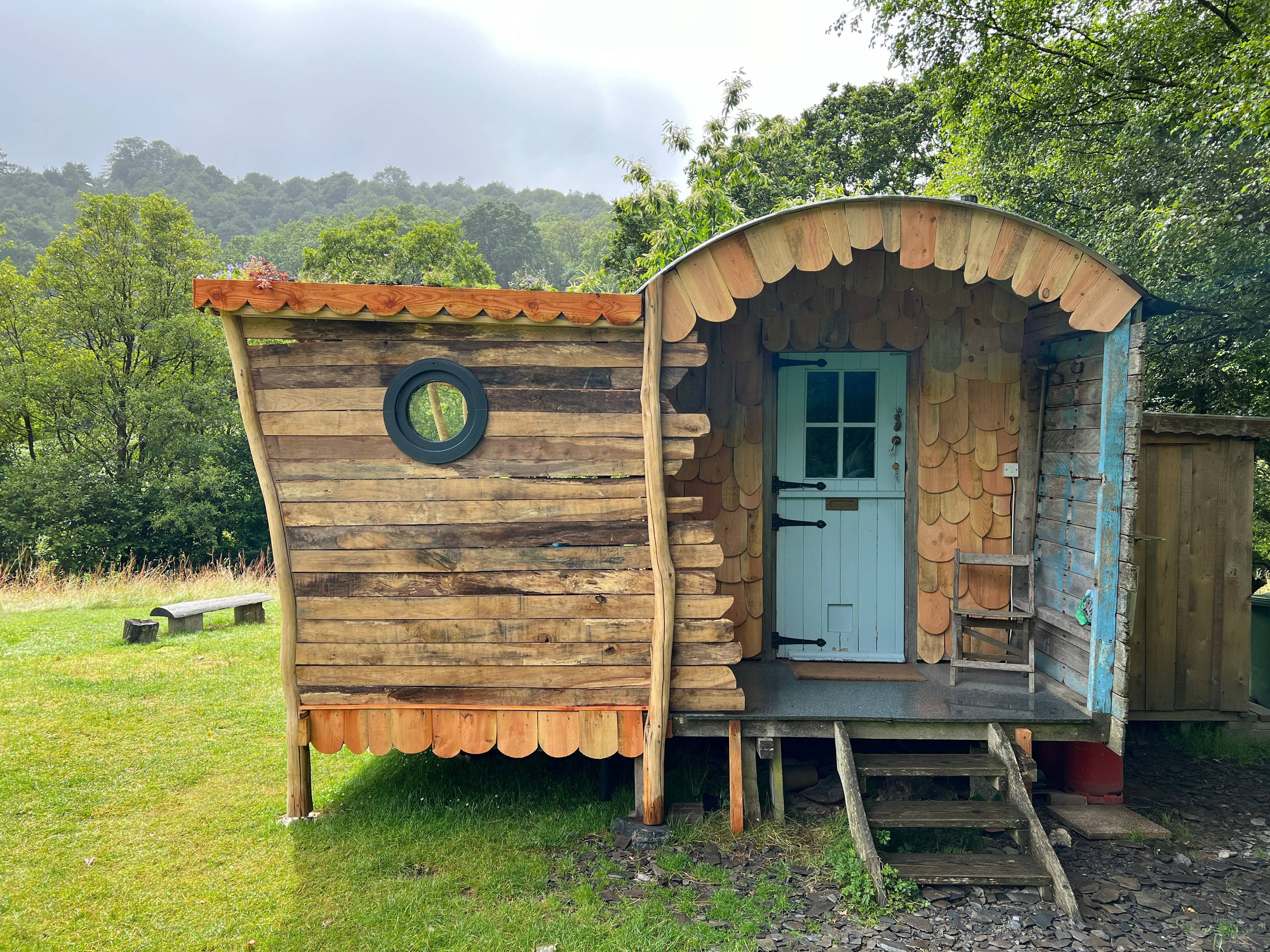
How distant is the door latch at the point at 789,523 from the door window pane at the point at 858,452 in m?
0.31

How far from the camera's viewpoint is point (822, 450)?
14.9 feet

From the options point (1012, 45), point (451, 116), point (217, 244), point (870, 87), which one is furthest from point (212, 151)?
point (1012, 45)

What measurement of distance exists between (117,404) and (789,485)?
1852 centimetres

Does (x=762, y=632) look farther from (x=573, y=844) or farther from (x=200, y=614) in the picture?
(x=200, y=614)

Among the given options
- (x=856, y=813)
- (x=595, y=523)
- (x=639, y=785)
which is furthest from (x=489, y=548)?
(x=856, y=813)

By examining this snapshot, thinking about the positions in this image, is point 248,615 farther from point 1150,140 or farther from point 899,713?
point 1150,140

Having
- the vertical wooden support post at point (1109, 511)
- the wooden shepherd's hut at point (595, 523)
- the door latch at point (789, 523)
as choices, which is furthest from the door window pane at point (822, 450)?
the vertical wooden support post at point (1109, 511)

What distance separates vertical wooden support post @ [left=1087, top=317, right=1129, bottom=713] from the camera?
3416 mm

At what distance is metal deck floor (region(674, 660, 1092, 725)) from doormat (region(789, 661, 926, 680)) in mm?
42

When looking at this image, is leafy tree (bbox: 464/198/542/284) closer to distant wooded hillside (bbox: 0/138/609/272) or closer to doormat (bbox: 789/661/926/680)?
distant wooded hillside (bbox: 0/138/609/272)

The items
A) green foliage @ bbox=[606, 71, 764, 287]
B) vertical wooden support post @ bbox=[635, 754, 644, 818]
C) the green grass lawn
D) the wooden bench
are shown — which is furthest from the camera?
green foliage @ bbox=[606, 71, 764, 287]

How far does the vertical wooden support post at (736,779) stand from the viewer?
141 inches

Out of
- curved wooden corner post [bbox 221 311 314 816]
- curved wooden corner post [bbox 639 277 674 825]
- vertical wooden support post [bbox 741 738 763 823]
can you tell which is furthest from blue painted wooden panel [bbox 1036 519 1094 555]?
curved wooden corner post [bbox 221 311 314 816]

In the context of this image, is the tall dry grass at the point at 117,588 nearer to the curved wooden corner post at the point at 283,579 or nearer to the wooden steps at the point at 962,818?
the curved wooden corner post at the point at 283,579
